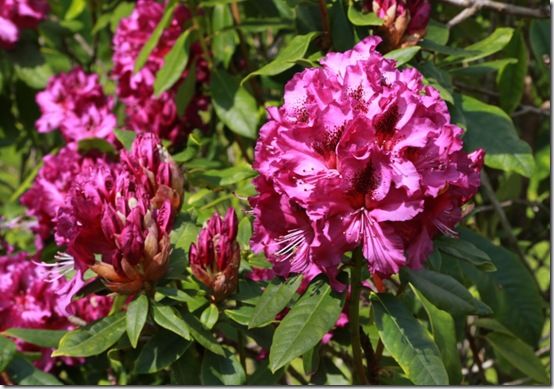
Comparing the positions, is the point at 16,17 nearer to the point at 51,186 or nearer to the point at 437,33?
the point at 51,186

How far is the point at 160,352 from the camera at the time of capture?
176 cm

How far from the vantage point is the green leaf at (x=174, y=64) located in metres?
2.51

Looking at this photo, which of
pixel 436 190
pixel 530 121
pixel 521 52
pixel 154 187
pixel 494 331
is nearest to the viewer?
pixel 436 190

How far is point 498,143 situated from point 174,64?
0.94 metres

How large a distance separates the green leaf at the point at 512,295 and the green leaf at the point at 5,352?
A: 1.09 m

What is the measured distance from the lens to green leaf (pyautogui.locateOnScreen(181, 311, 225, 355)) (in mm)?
1716

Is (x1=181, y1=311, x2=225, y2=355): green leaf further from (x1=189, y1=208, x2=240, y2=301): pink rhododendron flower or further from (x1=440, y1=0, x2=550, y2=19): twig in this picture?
(x1=440, y1=0, x2=550, y2=19): twig

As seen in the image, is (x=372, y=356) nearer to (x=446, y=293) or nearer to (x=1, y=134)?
(x=446, y=293)

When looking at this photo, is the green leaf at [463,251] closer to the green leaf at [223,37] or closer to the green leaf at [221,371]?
the green leaf at [221,371]

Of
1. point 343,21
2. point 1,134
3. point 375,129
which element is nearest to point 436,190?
point 375,129

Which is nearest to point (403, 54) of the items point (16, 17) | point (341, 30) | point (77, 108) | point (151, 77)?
point (341, 30)

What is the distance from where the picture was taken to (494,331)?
2.35 metres

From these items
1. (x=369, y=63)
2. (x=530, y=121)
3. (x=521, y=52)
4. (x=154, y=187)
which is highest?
(x=369, y=63)

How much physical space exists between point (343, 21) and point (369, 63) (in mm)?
563
